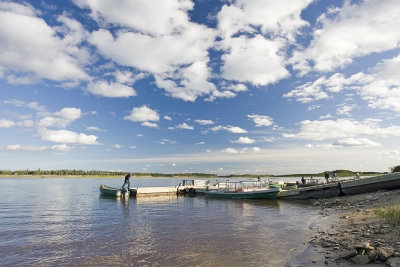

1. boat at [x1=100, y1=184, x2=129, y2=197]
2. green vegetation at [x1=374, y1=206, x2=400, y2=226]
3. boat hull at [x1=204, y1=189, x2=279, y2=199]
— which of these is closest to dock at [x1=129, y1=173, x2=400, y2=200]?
boat hull at [x1=204, y1=189, x2=279, y2=199]

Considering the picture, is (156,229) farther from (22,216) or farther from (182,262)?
(22,216)

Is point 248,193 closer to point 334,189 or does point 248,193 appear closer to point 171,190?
point 334,189

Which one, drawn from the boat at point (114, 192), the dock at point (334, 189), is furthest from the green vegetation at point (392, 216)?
the boat at point (114, 192)

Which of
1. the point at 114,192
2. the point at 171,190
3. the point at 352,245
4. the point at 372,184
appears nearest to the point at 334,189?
the point at 372,184

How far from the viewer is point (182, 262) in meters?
12.0

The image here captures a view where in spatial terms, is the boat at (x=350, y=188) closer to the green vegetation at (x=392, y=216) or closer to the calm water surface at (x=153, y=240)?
the calm water surface at (x=153, y=240)

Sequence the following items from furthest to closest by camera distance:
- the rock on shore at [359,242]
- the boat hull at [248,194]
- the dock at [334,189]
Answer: the boat hull at [248,194]
the dock at [334,189]
the rock on shore at [359,242]

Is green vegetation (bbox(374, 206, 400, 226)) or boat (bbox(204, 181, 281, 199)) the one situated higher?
green vegetation (bbox(374, 206, 400, 226))

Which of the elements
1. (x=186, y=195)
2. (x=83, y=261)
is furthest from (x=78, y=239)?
(x=186, y=195)

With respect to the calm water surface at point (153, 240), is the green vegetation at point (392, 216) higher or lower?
higher

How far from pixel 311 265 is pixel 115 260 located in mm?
8415

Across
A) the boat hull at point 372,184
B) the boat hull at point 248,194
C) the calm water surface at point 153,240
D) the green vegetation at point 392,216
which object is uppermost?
the boat hull at point 372,184

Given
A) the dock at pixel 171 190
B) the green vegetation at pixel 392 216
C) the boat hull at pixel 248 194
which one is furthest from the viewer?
the dock at pixel 171 190

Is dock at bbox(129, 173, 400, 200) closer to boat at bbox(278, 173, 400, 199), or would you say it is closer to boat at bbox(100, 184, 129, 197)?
boat at bbox(278, 173, 400, 199)
